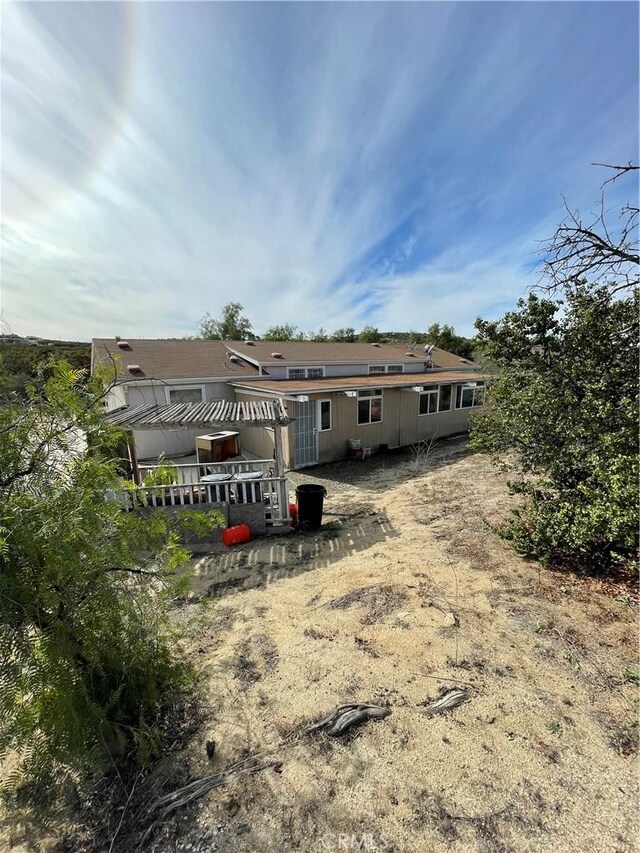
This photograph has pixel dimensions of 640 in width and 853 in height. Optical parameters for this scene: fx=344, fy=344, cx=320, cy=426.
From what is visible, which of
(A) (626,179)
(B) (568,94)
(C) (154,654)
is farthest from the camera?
(B) (568,94)

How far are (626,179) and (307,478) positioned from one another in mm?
9294

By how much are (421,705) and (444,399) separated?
51.0 feet

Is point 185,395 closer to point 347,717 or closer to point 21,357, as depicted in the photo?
point 21,357

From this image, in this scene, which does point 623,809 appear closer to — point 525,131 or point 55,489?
point 55,489

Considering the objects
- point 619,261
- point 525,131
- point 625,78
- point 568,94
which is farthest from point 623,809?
point 525,131

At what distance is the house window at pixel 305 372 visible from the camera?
55.8ft

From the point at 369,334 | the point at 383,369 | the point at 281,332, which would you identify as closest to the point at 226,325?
the point at 281,332

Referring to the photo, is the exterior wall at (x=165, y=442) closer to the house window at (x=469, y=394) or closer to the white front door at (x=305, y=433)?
the white front door at (x=305, y=433)

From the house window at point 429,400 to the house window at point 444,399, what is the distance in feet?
1.20

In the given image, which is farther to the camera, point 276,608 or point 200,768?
point 276,608

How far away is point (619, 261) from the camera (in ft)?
15.1

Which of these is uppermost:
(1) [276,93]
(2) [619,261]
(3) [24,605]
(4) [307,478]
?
(1) [276,93]

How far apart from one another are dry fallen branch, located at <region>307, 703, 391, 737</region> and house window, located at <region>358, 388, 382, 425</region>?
36.2 feet

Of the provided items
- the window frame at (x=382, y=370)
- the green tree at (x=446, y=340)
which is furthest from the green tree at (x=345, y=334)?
the window frame at (x=382, y=370)
